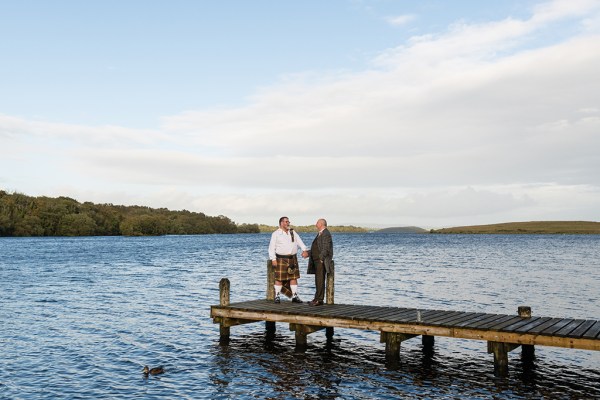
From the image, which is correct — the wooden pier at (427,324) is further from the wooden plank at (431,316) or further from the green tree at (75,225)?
the green tree at (75,225)

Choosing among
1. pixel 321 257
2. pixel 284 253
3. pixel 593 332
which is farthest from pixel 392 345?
pixel 593 332

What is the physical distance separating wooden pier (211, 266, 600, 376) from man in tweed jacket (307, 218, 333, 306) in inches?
25.5

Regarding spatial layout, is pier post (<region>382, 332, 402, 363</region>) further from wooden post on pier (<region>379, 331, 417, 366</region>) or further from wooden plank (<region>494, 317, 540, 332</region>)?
wooden plank (<region>494, 317, 540, 332</region>)

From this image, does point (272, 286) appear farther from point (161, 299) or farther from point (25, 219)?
point (25, 219)

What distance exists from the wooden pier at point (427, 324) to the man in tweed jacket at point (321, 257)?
647 millimetres

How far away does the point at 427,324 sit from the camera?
14.8m

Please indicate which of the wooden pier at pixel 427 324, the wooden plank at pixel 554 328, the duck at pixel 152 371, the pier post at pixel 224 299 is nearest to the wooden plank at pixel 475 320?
the wooden pier at pixel 427 324

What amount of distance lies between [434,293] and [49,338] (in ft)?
75.6

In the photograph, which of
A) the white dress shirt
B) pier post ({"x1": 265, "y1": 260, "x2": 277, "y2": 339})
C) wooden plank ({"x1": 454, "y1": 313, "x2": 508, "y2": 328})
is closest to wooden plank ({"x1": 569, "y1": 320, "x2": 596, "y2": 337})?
wooden plank ({"x1": 454, "y1": 313, "x2": 508, "y2": 328})

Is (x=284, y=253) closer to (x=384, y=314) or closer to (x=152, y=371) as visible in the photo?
(x=384, y=314)

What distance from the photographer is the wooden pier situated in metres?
13.7

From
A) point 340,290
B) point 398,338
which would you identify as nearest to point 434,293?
point 340,290

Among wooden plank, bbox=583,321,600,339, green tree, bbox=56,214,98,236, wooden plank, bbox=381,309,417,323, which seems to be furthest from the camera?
green tree, bbox=56,214,98,236

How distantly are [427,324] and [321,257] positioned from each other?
4.24 meters
